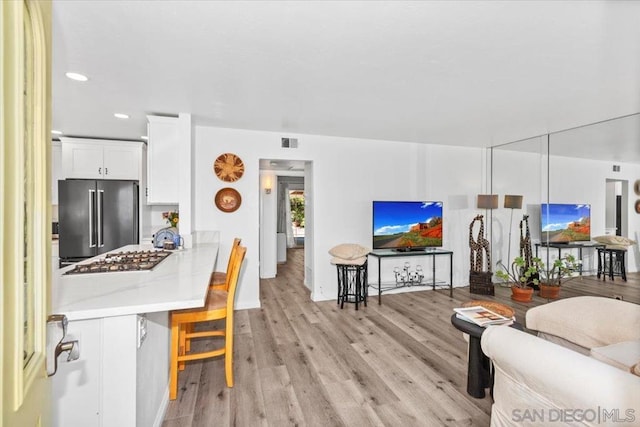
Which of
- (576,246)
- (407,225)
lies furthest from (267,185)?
(576,246)

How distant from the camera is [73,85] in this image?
263cm

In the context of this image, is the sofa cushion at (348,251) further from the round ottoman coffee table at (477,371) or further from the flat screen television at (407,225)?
the round ottoman coffee table at (477,371)

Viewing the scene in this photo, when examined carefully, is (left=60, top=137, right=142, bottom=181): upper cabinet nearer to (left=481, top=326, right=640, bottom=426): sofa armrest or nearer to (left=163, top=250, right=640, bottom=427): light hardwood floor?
(left=163, top=250, right=640, bottom=427): light hardwood floor

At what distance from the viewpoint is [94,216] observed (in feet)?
13.5

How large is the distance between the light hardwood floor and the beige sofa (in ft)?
2.28

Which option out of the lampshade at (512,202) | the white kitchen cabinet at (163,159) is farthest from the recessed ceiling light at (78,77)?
the lampshade at (512,202)

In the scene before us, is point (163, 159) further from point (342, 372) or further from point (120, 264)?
point (342, 372)

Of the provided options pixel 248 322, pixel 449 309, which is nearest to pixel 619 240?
pixel 449 309

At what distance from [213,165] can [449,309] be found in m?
3.63

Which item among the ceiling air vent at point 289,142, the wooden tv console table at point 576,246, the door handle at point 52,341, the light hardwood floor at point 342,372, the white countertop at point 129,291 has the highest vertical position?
the ceiling air vent at point 289,142

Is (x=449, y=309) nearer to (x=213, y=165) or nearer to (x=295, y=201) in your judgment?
(x=213, y=165)

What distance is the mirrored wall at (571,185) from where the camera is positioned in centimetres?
357

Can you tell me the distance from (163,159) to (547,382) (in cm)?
365

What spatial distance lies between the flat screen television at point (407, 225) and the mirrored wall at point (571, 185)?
1299 mm
